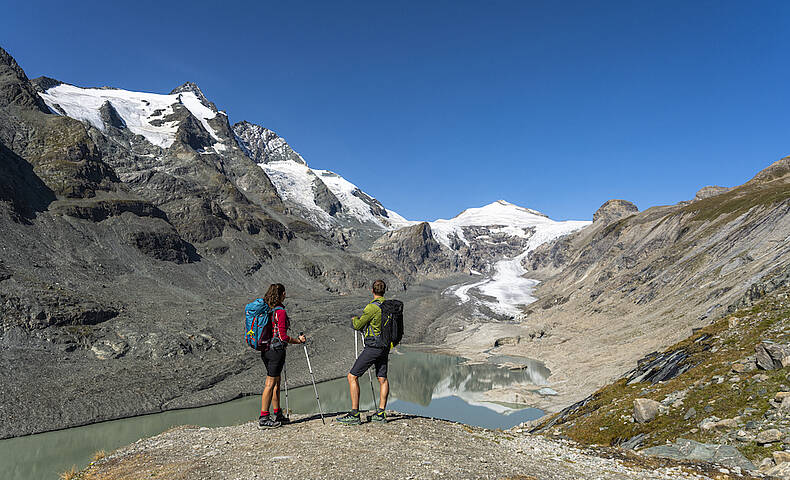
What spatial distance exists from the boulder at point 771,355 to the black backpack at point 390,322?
14.0 metres

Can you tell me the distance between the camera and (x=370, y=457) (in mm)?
9516

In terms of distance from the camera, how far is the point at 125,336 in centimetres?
Answer: 6316

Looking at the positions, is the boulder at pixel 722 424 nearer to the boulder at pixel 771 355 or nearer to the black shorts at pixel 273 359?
the boulder at pixel 771 355

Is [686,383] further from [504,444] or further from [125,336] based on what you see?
[125,336]

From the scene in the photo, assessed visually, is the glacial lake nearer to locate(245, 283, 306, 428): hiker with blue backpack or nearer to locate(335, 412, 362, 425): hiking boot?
locate(335, 412, 362, 425): hiking boot

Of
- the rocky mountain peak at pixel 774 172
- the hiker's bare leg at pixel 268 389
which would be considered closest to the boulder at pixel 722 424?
the hiker's bare leg at pixel 268 389

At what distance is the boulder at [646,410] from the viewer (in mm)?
16922

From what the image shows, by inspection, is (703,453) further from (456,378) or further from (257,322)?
(456,378)

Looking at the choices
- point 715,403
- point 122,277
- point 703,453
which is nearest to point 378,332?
point 703,453

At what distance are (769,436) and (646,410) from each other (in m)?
5.88

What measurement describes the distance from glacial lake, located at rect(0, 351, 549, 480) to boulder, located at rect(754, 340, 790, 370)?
68.9ft

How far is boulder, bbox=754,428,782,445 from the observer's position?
11461 millimetres

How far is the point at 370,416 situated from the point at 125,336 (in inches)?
2541

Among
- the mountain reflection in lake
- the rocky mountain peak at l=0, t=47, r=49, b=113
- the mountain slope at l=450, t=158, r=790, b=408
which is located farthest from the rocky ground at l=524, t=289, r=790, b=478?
the rocky mountain peak at l=0, t=47, r=49, b=113
